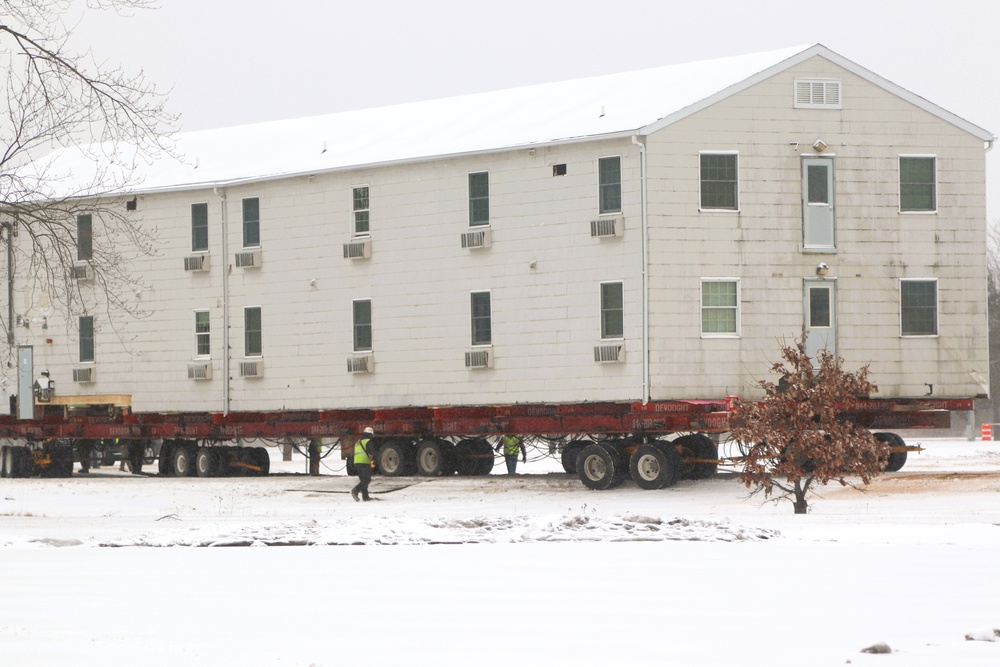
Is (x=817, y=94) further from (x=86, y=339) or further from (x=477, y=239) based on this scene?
(x=86, y=339)

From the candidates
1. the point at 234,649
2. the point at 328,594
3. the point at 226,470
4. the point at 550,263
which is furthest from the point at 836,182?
the point at 234,649

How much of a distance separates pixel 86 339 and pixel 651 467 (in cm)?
1738

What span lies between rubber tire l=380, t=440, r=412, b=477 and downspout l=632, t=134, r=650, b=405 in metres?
7.00

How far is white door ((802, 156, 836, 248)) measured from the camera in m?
32.4

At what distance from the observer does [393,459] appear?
36062mm

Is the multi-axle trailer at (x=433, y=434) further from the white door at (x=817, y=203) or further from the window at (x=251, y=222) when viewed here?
the window at (x=251, y=222)

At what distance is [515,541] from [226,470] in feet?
75.8

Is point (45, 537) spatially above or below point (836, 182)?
below

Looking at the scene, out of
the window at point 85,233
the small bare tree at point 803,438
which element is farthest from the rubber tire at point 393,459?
the small bare tree at point 803,438

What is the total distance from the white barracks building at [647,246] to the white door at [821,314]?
0.15ft

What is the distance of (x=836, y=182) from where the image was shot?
32.6 metres

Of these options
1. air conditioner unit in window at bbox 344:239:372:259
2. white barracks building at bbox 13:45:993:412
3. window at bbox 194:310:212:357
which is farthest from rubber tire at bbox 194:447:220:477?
air conditioner unit in window at bbox 344:239:372:259

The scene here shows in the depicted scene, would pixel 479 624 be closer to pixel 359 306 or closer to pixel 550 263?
pixel 550 263

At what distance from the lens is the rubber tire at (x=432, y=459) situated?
35.5 meters
